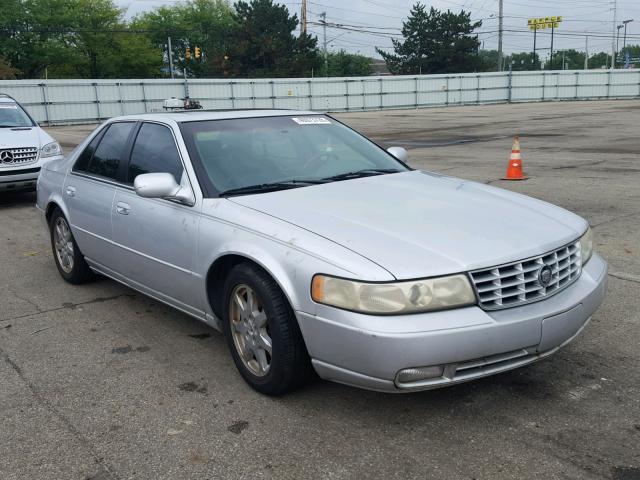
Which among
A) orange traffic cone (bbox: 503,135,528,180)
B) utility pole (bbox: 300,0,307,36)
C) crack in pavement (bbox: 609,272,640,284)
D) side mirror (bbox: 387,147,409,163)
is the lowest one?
crack in pavement (bbox: 609,272,640,284)

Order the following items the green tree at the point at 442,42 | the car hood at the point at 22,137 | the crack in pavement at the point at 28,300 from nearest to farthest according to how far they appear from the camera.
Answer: the crack in pavement at the point at 28,300 → the car hood at the point at 22,137 → the green tree at the point at 442,42

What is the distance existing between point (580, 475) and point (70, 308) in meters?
3.83

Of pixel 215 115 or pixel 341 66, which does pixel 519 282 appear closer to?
pixel 215 115

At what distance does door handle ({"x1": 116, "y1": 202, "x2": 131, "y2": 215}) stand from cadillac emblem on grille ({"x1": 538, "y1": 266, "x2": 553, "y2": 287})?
2.67 m

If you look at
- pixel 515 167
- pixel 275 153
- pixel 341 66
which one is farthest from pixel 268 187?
pixel 341 66

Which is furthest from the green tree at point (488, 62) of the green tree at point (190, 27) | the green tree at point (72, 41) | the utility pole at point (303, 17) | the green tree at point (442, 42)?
the green tree at point (72, 41)

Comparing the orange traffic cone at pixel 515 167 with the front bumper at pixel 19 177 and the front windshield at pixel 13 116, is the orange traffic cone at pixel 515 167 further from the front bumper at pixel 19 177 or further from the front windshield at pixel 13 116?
the front windshield at pixel 13 116

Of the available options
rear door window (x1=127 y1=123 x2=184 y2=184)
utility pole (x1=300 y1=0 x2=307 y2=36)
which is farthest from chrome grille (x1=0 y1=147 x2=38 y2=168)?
utility pole (x1=300 y1=0 x2=307 y2=36)

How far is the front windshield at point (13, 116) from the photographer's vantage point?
10594 millimetres

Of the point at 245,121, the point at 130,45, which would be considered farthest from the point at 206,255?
the point at 130,45

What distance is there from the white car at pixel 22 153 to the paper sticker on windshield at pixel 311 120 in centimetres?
573

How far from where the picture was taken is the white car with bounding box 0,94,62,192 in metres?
9.66

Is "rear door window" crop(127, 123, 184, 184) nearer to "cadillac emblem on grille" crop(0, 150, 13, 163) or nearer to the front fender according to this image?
the front fender

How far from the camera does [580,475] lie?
8.90 feet
